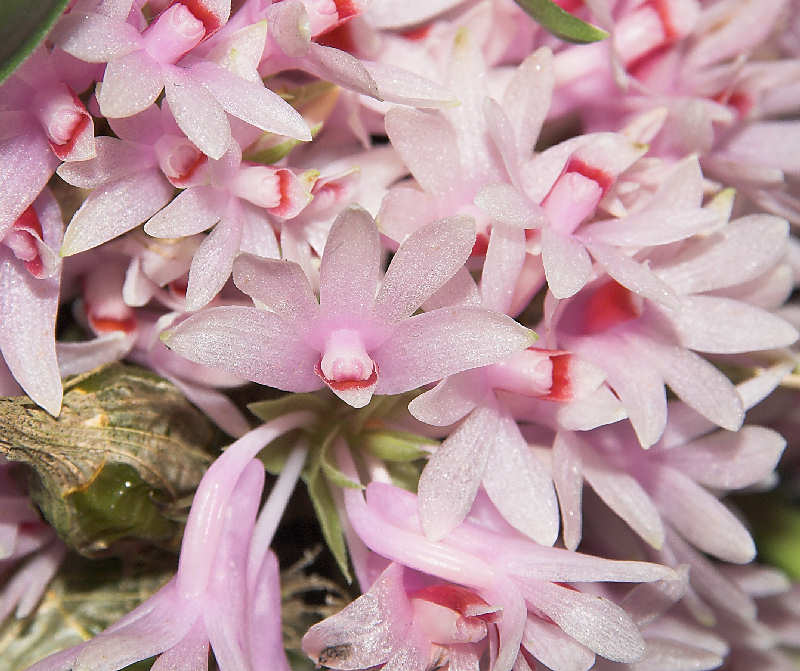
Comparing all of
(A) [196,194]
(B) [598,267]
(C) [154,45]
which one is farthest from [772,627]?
(C) [154,45]

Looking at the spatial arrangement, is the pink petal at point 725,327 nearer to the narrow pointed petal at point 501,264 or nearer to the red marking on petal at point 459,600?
the narrow pointed petal at point 501,264

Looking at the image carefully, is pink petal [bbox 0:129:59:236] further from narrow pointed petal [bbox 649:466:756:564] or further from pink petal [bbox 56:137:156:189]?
narrow pointed petal [bbox 649:466:756:564]

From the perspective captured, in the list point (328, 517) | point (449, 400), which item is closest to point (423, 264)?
point (449, 400)

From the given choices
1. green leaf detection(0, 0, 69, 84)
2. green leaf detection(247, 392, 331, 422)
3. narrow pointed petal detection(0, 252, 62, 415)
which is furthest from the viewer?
green leaf detection(247, 392, 331, 422)

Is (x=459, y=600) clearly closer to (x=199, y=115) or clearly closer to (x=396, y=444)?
(x=396, y=444)

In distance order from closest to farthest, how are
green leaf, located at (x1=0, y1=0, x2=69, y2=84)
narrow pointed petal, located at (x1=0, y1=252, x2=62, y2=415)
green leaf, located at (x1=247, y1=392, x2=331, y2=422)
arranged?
green leaf, located at (x1=0, y1=0, x2=69, y2=84)
narrow pointed petal, located at (x1=0, y1=252, x2=62, y2=415)
green leaf, located at (x1=247, y1=392, x2=331, y2=422)

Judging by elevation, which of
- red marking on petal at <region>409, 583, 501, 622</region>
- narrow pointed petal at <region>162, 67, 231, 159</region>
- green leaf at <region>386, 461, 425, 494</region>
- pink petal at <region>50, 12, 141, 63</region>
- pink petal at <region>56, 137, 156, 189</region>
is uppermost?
pink petal at <region>50, 12, 141, 63</region>

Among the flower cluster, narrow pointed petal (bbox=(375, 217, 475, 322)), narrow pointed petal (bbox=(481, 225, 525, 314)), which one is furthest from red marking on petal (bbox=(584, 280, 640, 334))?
narrow pointed petal (bbox=(375, 217, 475, 322))
